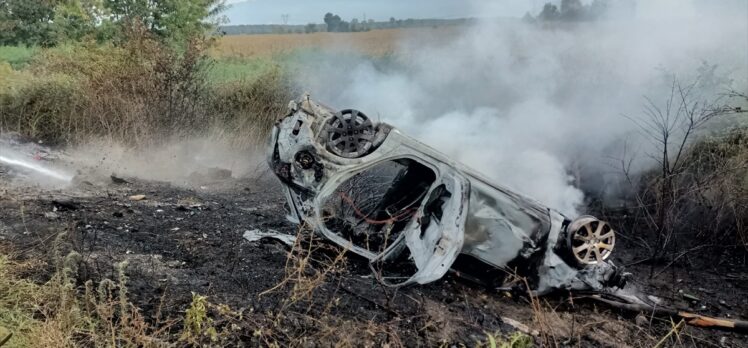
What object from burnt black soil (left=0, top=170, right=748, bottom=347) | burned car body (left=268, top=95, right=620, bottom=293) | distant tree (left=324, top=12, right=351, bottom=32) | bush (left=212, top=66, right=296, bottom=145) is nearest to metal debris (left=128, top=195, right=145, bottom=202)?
burnt black soil (left=0, top=170, right=748, bottom=347)

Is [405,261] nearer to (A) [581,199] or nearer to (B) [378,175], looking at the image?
(B) [378,175]

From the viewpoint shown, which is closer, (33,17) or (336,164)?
(336,164)

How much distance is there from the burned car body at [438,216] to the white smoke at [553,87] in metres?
2.61

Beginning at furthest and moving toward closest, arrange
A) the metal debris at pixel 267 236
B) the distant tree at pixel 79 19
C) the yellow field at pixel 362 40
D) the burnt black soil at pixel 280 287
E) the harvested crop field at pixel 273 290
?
the distant tree at pixel 79 19, the yellow field at pixel 362 40, the metal debris at pixel 267 236, the burnt black soil at pixel 280 287, the harvested crop field at pixel 273 290

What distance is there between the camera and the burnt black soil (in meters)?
4.21

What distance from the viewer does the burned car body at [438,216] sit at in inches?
192

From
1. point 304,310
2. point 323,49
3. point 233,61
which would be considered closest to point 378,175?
point 304,310

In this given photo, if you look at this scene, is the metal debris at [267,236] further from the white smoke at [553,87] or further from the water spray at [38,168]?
the water spray at [38,168]

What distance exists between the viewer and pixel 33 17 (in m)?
33.7

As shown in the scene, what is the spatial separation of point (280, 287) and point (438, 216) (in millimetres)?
1476

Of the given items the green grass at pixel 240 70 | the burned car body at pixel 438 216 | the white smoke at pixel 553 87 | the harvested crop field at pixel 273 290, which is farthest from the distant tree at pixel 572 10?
the burned car body at pixel 438 216

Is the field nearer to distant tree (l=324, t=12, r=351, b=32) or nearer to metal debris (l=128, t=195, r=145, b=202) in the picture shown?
metal debris (l=128, t=195, r=145, b=202)

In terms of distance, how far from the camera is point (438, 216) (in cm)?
515

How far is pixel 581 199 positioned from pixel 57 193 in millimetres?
6994
